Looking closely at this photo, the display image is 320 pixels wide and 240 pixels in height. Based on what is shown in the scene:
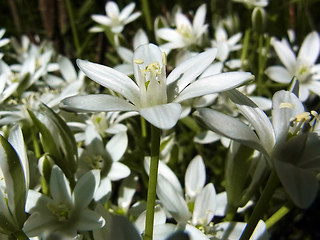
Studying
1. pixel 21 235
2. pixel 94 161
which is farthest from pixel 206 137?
pixel 21 235

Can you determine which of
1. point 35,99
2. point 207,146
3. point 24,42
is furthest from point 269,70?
point 24,42

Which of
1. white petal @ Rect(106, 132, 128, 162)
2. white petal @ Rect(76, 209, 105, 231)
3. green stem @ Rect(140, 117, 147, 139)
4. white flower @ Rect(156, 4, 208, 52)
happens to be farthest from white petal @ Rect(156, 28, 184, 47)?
white petal @ Rect(76, 209, 105, 231)

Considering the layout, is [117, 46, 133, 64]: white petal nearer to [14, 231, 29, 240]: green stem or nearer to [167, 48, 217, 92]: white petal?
[167, 48, 217, 92]: white petal

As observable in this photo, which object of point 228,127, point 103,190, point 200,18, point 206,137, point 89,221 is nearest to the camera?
point 228,127

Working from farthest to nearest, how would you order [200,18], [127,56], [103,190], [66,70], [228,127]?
[200,18] → [66,70] → [127,56] → [103,190] → [228,127]

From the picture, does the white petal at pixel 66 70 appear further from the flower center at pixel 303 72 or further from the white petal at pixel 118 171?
the flower center at pixel 303 72

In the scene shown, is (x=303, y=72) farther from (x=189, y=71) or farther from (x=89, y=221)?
(x=89, y=221)
